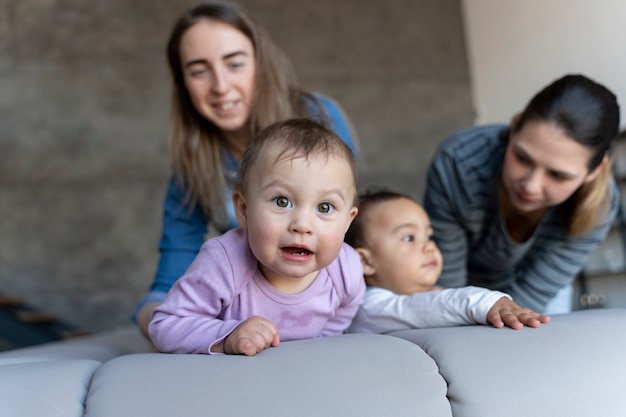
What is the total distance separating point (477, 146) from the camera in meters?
1.89

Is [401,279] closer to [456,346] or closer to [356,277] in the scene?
[356,277]

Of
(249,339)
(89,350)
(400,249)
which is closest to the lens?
(249,339)

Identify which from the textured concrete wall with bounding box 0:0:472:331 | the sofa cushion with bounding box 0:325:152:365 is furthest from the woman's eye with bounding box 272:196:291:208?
the textured concrete wall with bounding box 0:0:472:331

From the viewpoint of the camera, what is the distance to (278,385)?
0.88 meters

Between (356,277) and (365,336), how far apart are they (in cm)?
25

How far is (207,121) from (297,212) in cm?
88

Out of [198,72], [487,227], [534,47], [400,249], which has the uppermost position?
[198,72]

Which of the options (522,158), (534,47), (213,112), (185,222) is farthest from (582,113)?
(534,47)

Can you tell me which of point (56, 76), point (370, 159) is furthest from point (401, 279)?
point (56, 76)

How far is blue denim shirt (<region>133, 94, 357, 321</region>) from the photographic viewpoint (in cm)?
177

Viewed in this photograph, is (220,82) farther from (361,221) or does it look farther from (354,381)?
(354,381)

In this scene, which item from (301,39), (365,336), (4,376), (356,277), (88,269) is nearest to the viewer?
(4,376)

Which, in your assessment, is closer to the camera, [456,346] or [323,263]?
[456,346]

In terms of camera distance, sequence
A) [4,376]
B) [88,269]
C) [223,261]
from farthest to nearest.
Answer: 1. [88,269]
2. [223,261]
3. [4,376]
